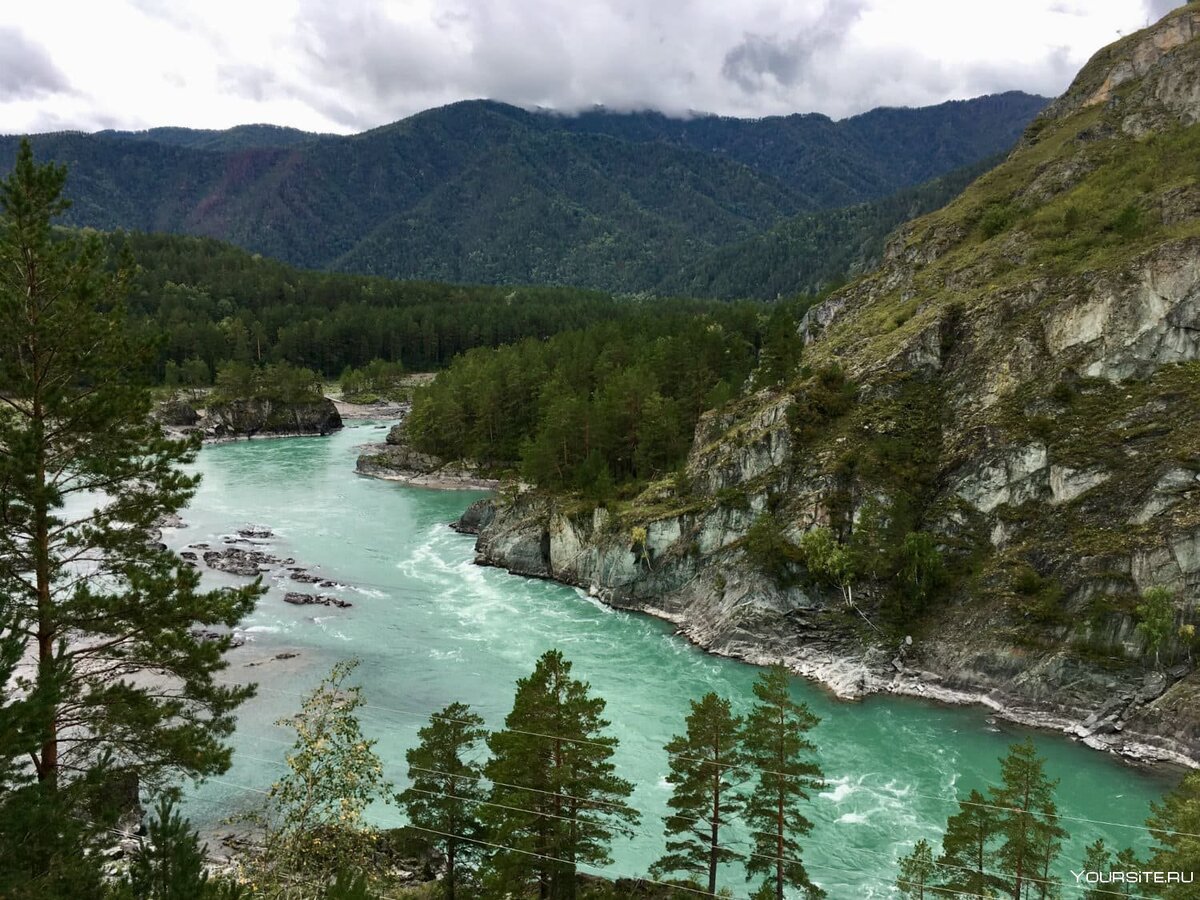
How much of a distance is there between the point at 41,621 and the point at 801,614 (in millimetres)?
42743

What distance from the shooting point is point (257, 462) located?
112750 mm

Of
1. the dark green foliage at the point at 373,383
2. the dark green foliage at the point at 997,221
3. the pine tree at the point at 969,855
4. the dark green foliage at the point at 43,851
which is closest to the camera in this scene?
the dark green foliage at the point at 43,851

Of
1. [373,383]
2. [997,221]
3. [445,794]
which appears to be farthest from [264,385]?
[445,794]

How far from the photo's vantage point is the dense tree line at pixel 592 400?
7038 cm

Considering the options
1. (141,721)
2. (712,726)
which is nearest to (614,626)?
(712,726)

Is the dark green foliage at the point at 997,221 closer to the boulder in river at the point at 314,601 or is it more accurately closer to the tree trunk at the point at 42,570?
the boulder in river at the point at 314,601

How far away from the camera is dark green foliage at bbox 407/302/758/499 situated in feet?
231

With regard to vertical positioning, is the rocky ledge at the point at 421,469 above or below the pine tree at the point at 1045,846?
above

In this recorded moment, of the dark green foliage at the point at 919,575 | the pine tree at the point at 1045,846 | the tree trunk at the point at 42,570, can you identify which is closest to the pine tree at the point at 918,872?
the pine tree at the point at 1045,846

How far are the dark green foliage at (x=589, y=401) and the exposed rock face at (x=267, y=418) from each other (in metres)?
32.5

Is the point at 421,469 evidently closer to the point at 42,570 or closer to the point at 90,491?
the point at 42,570

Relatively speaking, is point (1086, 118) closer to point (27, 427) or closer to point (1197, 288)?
point (1197, 288)

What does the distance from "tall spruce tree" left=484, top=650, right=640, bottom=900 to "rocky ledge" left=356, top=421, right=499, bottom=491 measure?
74.3 meters

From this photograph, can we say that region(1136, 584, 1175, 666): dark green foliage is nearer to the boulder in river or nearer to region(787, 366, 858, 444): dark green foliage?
region(787, 366, 858, 444): dark green foliage
